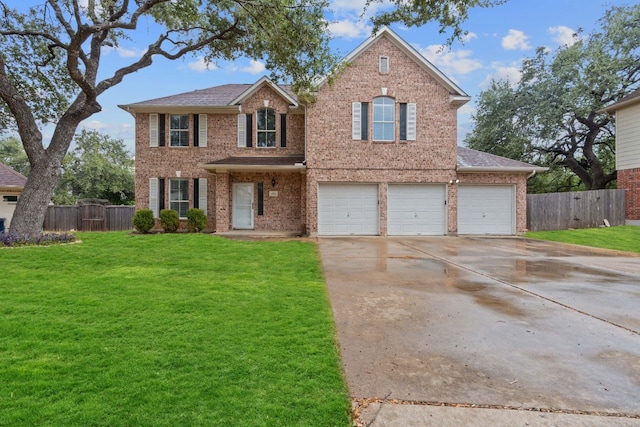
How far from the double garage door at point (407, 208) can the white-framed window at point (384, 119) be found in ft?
6.87

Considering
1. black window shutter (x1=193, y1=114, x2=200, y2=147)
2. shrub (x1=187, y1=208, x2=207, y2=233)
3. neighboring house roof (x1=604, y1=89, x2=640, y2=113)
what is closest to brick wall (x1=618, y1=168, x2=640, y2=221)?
neighboring house roof (x1=604, y1=89, x2=640, y2=113)

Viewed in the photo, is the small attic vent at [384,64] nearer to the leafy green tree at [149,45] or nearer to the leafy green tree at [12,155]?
the leafy green tree at [149,45]

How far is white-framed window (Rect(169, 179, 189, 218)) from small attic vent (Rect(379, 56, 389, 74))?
32.8ft

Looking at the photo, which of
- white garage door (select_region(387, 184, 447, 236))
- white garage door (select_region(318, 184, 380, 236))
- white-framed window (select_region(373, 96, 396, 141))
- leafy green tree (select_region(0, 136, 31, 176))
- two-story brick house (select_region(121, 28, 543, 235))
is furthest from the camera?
leafy green tree (select_region(0, 136, 31, 176))

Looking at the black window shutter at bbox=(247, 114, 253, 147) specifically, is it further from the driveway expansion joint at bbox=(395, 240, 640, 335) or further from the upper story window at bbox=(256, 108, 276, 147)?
the driveway expansion joint at bbox=(395, 240, 640, 335)

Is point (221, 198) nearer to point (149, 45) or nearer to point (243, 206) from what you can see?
point (243, 206)

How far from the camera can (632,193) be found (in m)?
17.9

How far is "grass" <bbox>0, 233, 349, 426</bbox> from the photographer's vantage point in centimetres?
247

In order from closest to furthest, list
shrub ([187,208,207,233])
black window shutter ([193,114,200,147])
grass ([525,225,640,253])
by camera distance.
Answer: grass ([525,225,640,253]) → shrub ([187,208,207,233]) → black window shutter ([193,114,200,147])

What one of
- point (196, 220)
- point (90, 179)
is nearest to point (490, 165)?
point (196, 220)

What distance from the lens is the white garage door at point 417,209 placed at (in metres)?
15.4

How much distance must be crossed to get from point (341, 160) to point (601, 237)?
1138 cm

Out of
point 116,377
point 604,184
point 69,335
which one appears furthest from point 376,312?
point 604,184

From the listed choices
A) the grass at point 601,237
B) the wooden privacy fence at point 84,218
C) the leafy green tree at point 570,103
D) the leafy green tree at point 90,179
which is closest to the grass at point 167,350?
the grass at point 601,237
